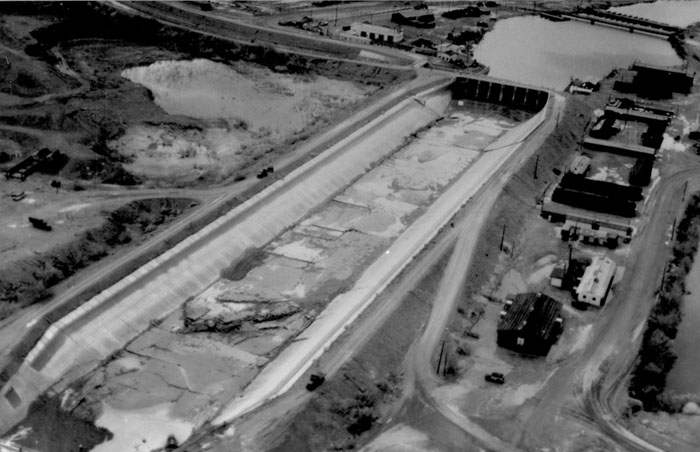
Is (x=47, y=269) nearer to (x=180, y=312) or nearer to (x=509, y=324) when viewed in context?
(x=180, y=312)

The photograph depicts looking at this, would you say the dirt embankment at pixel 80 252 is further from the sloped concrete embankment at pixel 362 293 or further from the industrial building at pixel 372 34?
the industrial building at pixel 372 34

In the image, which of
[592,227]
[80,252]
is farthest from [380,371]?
[592,227]

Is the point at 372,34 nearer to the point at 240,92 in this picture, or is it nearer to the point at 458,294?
the point at 240,92

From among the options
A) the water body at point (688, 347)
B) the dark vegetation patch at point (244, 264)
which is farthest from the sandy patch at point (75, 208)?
the water body at point (688, 347)

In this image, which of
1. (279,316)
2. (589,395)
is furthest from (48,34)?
(589,395)

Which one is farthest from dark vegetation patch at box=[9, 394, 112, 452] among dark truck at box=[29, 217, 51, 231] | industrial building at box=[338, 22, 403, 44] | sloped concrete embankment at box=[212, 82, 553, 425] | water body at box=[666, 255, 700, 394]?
industrial building at box=[338, 22, 403, 44]
